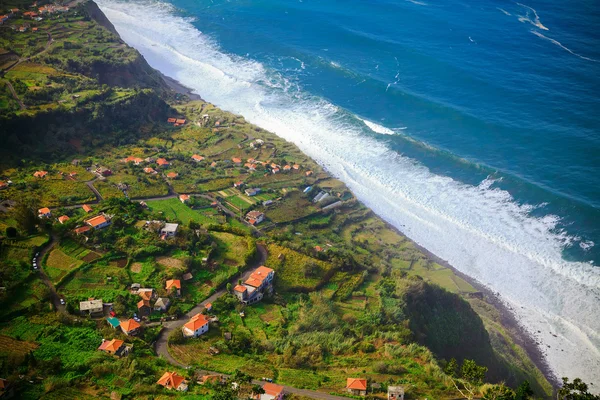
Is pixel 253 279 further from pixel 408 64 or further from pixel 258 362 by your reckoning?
pixel 408 64

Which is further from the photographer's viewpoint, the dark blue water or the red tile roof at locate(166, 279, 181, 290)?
the dark blue water

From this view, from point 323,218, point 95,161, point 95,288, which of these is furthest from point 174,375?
point 95,161

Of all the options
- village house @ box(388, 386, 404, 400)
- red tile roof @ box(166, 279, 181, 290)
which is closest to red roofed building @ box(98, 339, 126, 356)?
red tile roof @ box(166, 279, 181, 290)

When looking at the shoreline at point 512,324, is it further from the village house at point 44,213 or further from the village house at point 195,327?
the village house at point 44,213

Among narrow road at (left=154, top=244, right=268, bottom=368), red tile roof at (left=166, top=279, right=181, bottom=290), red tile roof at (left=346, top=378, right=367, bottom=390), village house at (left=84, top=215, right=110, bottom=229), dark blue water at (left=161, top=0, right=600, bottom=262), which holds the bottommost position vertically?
narrow road at (left=154, top=244, right=268, bottom=368)

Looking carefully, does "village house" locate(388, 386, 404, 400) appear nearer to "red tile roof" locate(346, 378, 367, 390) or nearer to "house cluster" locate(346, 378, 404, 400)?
"house cluster" locate(346, 378, 404, 400)

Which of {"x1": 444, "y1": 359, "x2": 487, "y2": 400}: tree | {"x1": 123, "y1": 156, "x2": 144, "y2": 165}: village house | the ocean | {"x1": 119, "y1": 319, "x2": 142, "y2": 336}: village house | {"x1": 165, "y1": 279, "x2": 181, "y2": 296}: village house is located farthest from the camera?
{"x1": 123, "y1": 156, "x2": 144, "y2": 165}: village house
